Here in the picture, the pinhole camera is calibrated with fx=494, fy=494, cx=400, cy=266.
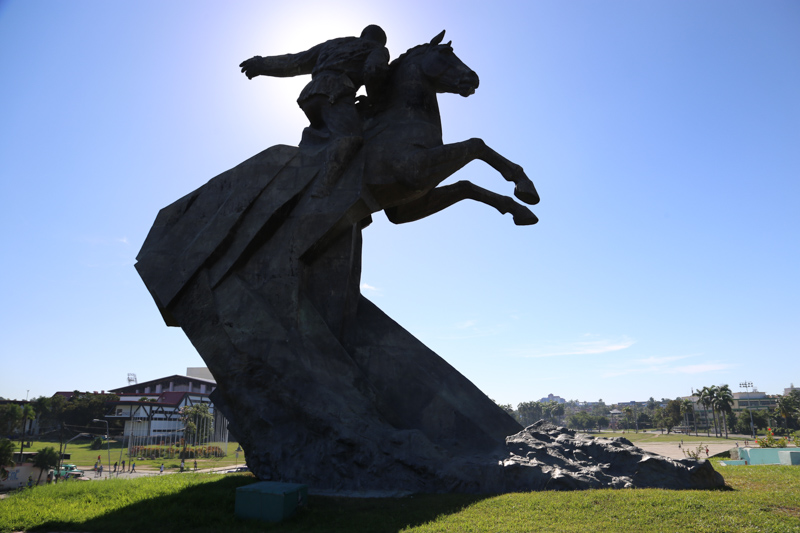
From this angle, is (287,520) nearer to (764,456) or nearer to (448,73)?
(448,73)

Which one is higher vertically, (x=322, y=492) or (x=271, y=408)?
(x=271, y=408)

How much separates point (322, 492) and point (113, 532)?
274 centimetres

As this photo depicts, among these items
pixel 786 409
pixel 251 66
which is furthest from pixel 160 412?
pixel 786 409

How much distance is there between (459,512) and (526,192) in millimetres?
6786

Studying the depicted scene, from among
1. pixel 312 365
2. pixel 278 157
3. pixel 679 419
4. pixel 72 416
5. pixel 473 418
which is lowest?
pixel 679 419

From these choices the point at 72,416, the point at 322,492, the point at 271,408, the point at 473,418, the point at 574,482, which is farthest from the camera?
the point at 72,416

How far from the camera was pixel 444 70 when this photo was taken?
35.8 feet

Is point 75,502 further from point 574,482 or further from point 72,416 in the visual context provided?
point 72,416

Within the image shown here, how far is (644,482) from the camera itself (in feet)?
23.6

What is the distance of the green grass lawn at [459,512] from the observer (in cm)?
533


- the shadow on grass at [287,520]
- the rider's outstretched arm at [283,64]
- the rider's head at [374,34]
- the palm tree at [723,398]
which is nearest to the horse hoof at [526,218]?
the rider's head at [374,34]

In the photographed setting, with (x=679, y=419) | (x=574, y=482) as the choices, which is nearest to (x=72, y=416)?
(x=574, y=482)

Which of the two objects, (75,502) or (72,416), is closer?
(75,502)

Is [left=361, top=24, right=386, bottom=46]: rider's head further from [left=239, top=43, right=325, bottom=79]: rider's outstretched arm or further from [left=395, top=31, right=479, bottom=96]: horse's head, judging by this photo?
[left=239, top=43, right=325, bottom=79]: rider's outstretched arm
